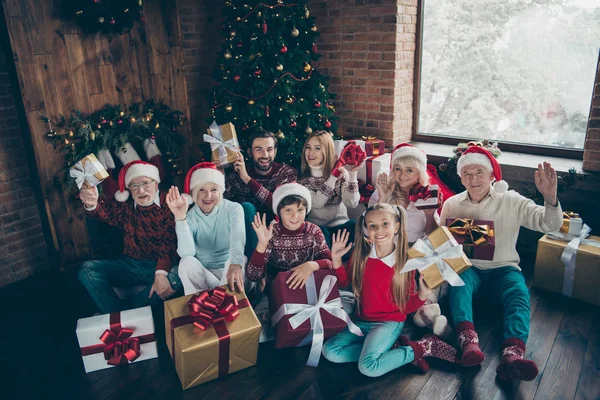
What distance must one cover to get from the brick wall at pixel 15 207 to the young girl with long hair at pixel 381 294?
2514 millimetres

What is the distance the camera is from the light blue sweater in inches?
116

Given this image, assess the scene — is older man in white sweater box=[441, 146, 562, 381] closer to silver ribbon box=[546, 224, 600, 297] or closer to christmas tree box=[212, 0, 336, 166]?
silver ribbon box=[546, 224, 600, 297]

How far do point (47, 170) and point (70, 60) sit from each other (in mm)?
816

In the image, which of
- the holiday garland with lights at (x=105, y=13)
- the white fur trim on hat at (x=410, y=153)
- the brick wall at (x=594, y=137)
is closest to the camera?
the white fur trim on hat at (x=410, y=153)

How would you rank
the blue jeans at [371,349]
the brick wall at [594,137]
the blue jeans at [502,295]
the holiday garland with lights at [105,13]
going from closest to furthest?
the blue jeans at [371,349]
the blue jeans at [502,295]
the holiday garland with lights at [105,13]
the brick wall at [594,137]

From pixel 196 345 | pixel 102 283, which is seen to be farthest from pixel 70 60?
pixel 196 345

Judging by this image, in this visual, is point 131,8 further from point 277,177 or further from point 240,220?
point 240,220

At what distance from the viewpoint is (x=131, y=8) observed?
3.70m

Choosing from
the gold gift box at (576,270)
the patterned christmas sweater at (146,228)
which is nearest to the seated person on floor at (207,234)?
the patterned christmas sweater at (146,228)

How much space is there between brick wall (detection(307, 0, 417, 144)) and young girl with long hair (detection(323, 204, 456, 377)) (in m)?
2.20

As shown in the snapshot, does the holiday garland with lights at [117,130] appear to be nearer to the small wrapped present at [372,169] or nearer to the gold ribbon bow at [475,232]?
the small wrapped present at [372,169]

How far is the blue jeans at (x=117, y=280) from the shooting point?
2930 mm

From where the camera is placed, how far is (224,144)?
3557mm

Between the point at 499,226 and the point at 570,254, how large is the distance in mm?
539
